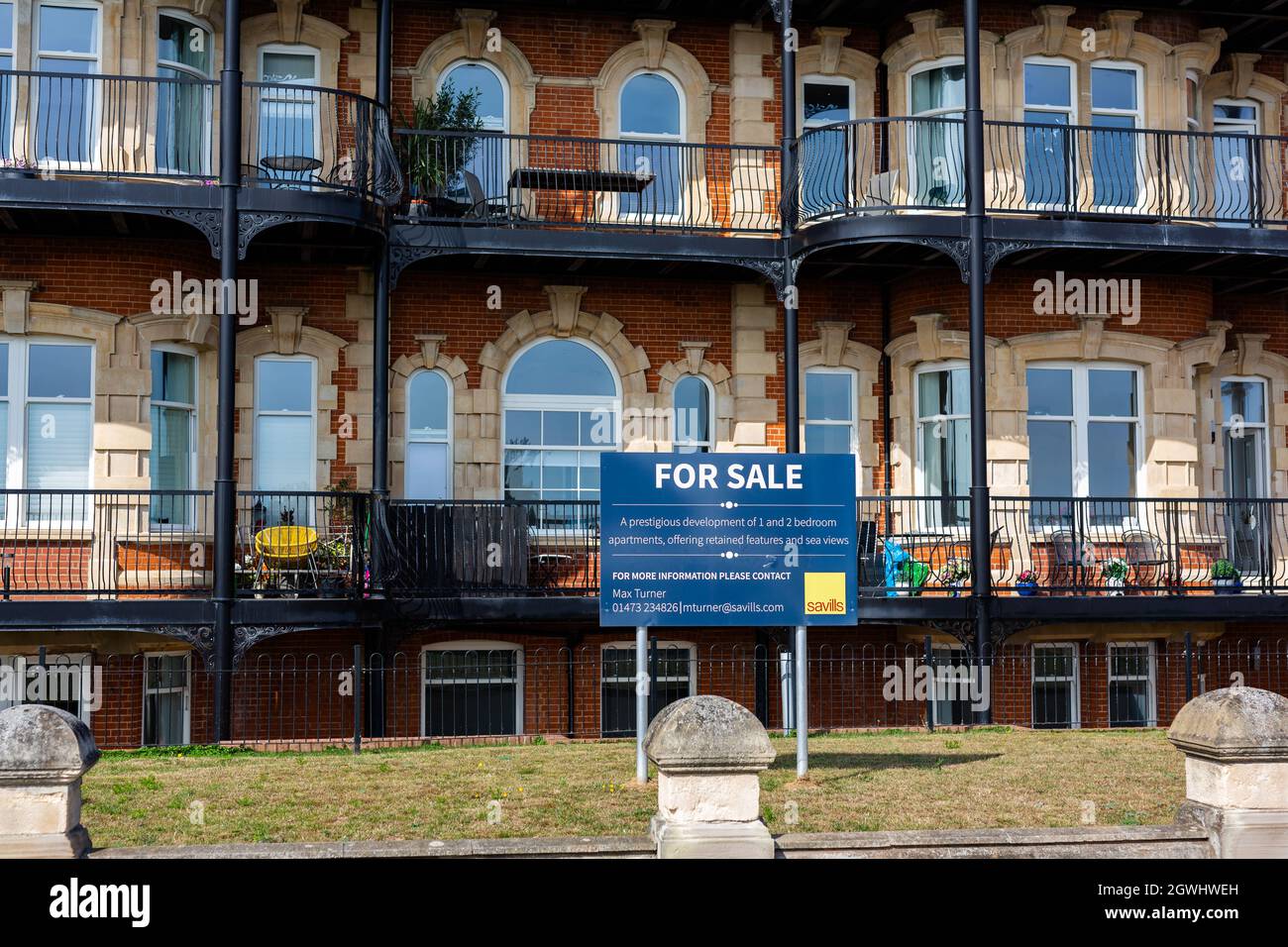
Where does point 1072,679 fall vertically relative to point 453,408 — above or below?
below

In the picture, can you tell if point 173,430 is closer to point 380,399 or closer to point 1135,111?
point 380,399

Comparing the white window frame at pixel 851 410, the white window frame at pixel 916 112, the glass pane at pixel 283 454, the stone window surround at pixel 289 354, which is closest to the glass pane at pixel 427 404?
the stone window surround at pixel 289 354

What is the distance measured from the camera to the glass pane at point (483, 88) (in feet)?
57.0

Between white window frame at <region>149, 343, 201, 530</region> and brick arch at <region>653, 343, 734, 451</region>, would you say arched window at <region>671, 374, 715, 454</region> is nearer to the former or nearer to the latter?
brick arch at <region>653, 343, 734, 451</region>

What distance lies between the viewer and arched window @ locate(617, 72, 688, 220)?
17281 millimetres

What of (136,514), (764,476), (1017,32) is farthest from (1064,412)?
(136,514)

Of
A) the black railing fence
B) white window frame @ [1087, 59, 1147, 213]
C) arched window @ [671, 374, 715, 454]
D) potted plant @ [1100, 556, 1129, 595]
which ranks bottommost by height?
the black railing fence

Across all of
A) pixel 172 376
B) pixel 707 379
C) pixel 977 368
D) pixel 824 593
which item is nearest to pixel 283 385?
pixel 172 376

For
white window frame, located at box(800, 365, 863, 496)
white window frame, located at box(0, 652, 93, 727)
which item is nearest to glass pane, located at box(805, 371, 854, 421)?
white window frame, located at box(800, 365, 863, 496)

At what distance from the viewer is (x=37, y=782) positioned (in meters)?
7.77

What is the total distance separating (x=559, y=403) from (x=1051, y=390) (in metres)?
5.65

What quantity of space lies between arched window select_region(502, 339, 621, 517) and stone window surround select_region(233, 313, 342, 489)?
188cm

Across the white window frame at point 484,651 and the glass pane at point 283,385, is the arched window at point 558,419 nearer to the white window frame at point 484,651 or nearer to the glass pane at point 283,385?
the white window frame at point 484,651

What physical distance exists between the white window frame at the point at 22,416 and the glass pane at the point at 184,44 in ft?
10.5
